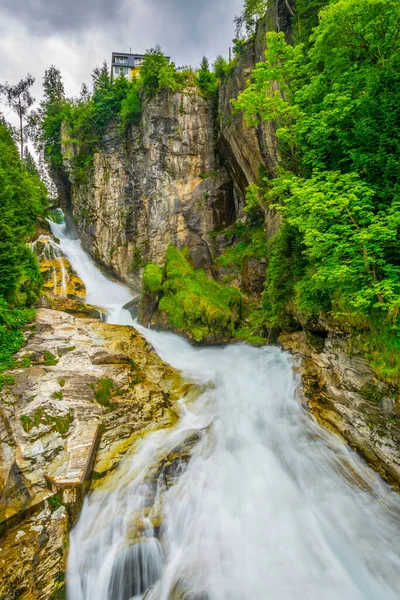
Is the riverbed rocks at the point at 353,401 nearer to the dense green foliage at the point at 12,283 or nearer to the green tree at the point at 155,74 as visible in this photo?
the dense green foliage at the point at 12,283

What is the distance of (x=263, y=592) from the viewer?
4.19 meters

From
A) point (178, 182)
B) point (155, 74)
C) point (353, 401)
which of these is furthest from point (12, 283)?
point (155, 74)

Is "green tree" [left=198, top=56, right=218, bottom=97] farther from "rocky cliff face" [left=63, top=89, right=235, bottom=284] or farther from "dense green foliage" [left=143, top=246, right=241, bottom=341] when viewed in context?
"dense green foliage" [left=143, top=246, right=241, bottom=341]

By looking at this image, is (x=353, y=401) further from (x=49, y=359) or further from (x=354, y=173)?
(x=49, y=359)

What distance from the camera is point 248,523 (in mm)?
5090

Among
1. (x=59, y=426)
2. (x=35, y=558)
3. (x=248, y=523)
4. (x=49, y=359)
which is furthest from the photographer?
(x=49, y=359)

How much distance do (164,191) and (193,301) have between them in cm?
1144

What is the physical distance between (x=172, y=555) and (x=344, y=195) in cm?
686

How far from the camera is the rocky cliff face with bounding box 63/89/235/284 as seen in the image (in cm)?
1988

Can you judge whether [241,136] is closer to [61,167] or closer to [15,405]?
[15,405]

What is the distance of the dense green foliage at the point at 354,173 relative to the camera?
15.2 ft

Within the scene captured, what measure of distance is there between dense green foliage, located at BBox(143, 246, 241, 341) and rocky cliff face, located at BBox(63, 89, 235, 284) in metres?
4.23

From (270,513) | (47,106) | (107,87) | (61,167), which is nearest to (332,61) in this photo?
(270,513)

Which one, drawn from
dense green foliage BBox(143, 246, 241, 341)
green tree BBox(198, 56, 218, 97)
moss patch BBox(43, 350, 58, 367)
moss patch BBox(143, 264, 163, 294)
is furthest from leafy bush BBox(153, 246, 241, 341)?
green tree BBox(198, 56, 218, 97)
